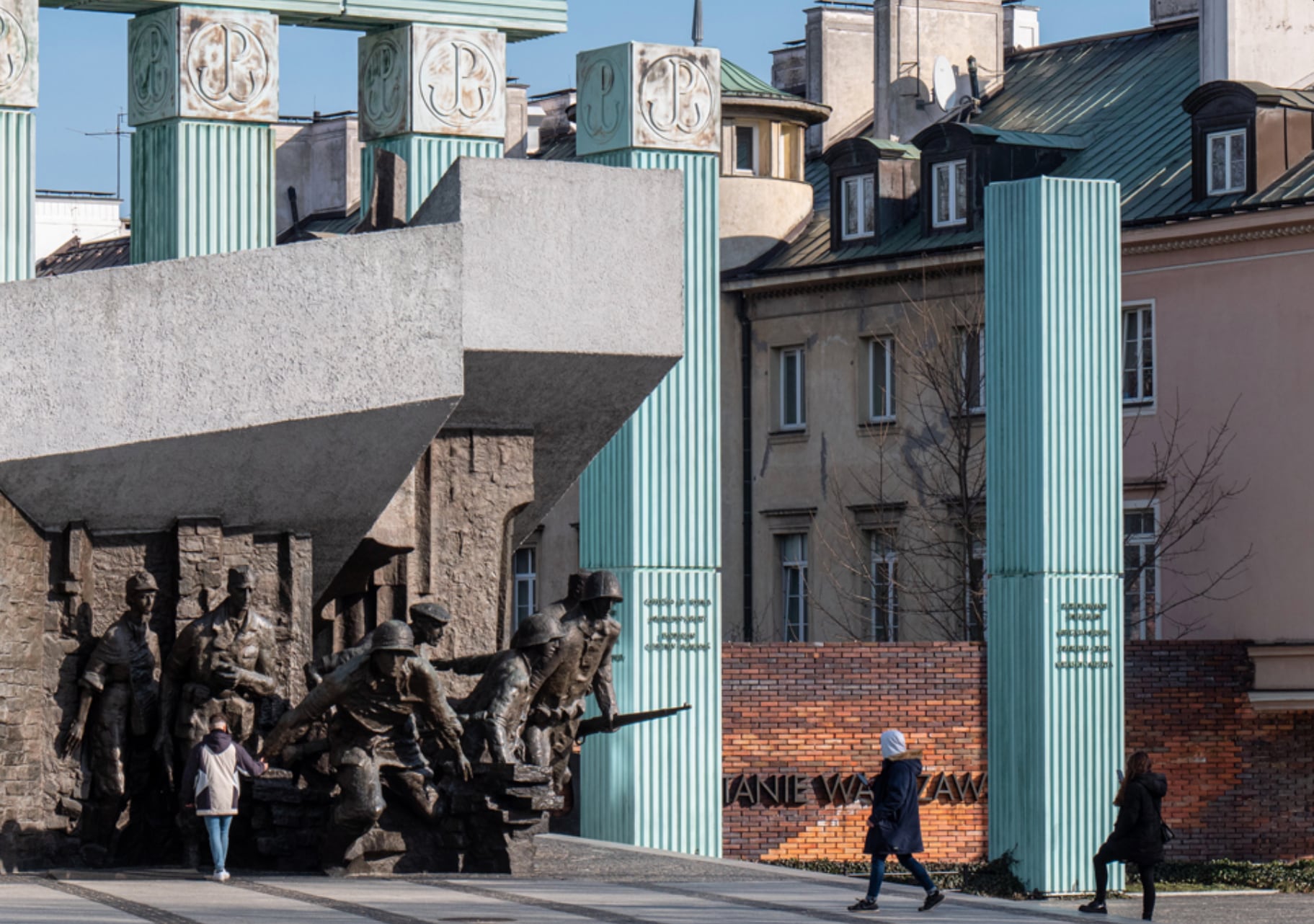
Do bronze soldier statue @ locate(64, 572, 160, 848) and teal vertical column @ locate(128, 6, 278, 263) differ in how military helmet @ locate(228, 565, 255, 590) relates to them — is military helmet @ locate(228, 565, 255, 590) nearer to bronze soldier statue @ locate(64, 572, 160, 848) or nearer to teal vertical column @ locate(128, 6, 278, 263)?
bronze soldier statue @ locate(64, 572, 160, 848)

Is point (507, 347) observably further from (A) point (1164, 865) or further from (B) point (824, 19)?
(B) point (824, 19)

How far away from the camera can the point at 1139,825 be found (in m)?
21.3

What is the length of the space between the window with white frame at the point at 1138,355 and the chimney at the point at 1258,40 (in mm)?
3584

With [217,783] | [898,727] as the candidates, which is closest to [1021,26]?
[898,727]

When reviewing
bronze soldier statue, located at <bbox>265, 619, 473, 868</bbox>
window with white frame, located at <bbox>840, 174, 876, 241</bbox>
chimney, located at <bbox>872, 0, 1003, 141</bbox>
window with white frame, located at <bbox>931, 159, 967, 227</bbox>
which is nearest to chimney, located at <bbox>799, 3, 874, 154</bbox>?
chimney, located at <bbox>872, 0, 1003, 141</bbox>

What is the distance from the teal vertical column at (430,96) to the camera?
25.6m

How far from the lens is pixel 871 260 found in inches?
1613

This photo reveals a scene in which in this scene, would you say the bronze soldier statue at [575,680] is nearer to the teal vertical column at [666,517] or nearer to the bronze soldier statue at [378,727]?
the bronze soldier statue at [378,727]

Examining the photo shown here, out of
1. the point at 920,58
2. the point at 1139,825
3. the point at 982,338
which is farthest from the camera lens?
the point at 920,58

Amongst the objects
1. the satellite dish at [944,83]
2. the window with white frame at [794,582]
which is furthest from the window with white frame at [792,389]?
the satellite dish at [944,83]

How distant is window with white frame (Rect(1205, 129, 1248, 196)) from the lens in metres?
37.8

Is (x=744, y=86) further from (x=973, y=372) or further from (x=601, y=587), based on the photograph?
(x=601, y=587)

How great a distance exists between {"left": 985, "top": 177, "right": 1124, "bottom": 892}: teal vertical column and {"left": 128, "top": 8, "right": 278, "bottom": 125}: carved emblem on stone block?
674cm

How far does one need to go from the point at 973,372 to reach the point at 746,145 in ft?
21.3
